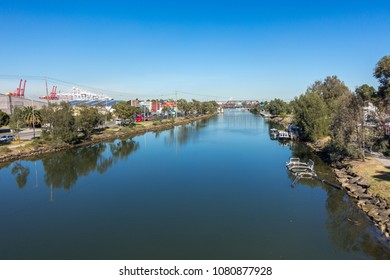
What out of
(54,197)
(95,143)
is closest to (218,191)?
(54,197)

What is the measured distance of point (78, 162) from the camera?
87.2 ft

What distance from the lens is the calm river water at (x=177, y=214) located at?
10664 millimetres

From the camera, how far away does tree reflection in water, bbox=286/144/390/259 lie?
1073cm

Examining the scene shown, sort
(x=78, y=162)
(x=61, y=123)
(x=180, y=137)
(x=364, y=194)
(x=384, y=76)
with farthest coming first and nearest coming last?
1. (x=180, y=137)
2. (x=61, y=123)
3. (x=78, y=162)
4. (x=384, y=76)
5. (x=364, y=194)

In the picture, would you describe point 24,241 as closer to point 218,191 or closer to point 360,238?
point 218,191

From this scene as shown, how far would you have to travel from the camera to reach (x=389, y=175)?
54.0ft

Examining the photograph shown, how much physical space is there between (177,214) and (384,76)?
21186 millimetres

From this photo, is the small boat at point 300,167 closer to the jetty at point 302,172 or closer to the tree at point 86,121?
the jetty at point 302,172

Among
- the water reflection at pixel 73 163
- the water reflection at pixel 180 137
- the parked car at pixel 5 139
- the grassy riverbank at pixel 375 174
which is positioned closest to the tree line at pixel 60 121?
the parked car at pixel 5 139

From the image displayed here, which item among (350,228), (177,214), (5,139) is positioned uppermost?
(5,139)

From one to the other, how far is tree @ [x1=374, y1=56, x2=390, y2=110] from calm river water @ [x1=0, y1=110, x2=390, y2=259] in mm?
8116

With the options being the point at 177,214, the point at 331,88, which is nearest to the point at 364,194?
the point at 177,214

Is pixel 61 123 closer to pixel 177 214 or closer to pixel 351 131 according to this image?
pixel 177 214

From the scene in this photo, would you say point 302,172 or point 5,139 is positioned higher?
point 5,139
